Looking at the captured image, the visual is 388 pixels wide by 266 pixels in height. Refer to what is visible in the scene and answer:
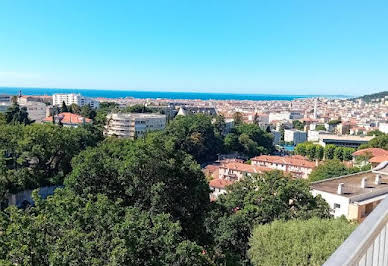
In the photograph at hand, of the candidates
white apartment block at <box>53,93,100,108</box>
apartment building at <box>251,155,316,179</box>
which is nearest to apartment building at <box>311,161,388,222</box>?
apartment building at <box>251,155,316,179</box>

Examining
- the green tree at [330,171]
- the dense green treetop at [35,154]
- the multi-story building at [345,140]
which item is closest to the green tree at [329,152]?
the multi-story building at [345,140]

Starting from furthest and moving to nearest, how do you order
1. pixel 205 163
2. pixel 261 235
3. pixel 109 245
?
pixel 205 163
pixel 261 235
pixel 109 245

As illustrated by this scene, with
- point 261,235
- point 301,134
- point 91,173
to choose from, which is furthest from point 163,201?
point 301,134

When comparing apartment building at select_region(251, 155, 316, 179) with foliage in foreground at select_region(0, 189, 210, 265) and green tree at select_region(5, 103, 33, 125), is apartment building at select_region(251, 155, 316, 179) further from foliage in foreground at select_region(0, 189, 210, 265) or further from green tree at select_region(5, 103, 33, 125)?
foliage in foreground at select_region(0, 189, 210, 265)

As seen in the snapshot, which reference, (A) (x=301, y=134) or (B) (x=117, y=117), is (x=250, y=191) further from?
(A) (x=301, y=134)

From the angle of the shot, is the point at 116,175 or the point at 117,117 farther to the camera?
the point at 117,117

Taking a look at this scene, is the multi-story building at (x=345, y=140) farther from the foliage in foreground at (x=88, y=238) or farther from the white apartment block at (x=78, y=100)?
the white apartment block at (x=78, y=100)
